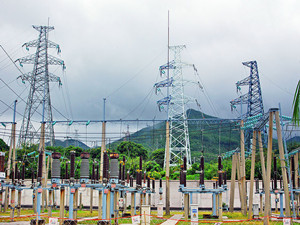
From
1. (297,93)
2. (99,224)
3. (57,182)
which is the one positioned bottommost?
(99,224)

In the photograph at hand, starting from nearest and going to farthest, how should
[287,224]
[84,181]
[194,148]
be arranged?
[287,224]
[84,181]
[194,148]

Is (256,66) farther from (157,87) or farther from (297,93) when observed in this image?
(297,93)

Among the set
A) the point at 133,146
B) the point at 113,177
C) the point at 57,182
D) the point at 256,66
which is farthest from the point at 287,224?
the point at 133,146

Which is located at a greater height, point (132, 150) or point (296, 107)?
point (132, 150)

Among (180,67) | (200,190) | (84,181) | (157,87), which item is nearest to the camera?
(84,181)

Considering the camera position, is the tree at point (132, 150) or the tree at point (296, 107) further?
the tree at point (132, 150)

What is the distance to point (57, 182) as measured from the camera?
2305cm

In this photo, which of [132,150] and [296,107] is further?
[132,150]

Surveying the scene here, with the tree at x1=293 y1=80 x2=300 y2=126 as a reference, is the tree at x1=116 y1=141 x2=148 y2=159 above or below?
above

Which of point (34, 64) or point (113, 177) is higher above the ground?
point (34, 64)

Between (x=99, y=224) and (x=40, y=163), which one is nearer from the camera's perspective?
(x=99, y=224)

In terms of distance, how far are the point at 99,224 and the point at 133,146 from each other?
59.6 m

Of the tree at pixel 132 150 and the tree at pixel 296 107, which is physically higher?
the tree at pixel 132 150

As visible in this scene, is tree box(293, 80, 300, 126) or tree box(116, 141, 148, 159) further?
tree box(116, 141, 148, 159)
